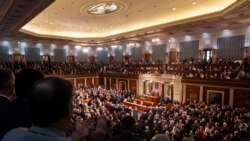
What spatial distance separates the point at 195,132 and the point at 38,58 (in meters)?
27.0

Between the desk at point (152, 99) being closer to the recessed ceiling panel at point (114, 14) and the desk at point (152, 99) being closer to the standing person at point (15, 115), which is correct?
the recessed ceiling panel at point (114, 14)

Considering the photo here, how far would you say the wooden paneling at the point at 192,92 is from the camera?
1848 cm

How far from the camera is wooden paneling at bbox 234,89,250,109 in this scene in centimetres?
1514

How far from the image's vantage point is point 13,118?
1999 millimetres

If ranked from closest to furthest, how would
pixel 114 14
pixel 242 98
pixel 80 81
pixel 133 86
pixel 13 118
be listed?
pixel 13 118
pixel 242 98
pixel 114 14
pixel 133 86
pixel 80 81

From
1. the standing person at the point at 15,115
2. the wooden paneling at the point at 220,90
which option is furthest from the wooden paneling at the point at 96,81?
the standing person at the point at 15,115

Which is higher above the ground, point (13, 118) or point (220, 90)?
point (13, 118)

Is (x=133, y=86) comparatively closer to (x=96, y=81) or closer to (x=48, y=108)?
(x=96, y=81)

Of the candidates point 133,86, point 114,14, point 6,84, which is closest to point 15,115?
point 6,84

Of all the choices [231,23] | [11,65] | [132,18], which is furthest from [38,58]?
[231,23]

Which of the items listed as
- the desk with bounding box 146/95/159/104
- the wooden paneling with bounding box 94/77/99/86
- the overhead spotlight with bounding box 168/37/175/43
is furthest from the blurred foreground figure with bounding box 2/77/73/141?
the wooden paneling with bounding box 94/77/99/86

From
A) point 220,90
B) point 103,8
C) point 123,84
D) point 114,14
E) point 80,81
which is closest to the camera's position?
point 220,90

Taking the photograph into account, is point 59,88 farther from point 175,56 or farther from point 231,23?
point 175,56

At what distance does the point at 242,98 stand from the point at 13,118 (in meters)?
16.3
